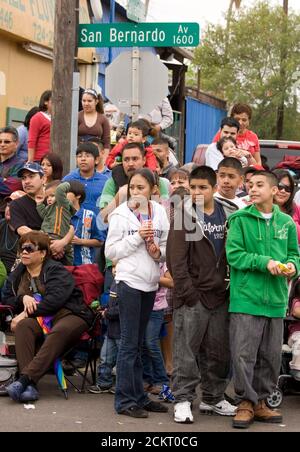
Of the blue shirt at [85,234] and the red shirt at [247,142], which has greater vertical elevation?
the red shirt at [247,142]

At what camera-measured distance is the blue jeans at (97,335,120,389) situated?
9.02 meters

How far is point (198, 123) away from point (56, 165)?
16766 mm

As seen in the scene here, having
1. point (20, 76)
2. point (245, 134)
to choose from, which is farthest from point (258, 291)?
point (20, 76)

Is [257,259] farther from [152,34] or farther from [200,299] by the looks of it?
[152,34]

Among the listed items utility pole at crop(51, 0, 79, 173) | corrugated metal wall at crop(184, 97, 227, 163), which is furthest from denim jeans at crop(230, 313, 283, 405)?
corrugated metal wall at crop(184, 97, 227, 163)

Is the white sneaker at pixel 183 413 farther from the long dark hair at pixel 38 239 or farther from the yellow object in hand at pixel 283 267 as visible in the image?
the long dark hair at pixel 38 239

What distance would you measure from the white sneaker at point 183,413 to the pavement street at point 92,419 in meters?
0.05

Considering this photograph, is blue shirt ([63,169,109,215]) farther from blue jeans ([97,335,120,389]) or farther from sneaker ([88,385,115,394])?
sneaker ([88,385,115,394])

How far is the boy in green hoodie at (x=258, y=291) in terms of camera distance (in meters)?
8.02

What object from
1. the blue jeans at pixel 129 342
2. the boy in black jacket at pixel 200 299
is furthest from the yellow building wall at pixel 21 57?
the blue jeans at pixel 129 342

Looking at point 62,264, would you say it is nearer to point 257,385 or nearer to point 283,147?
point 257,385

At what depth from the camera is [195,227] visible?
26.9ft
